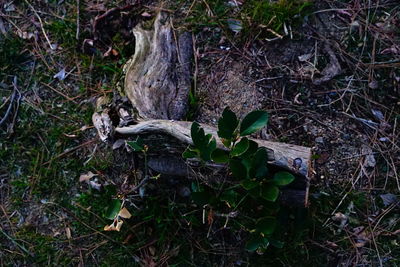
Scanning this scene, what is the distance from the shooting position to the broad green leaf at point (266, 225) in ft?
7.14

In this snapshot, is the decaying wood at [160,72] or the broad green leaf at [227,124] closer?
the broad green leaf at [227,124]

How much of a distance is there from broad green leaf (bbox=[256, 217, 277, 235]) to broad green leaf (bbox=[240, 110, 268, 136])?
0.47 metres

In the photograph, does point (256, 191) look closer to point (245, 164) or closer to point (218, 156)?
point (245, 164)

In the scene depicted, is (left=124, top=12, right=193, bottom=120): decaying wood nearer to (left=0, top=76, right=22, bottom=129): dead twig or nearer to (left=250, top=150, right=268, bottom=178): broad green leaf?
(left=250, top=150, right=268, bottom=178): broad green leaf

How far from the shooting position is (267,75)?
110 inches

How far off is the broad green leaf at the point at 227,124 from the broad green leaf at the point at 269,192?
0.32 meters

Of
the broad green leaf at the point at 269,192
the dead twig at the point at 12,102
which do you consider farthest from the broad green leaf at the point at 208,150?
the dead twig at the point at 12,102

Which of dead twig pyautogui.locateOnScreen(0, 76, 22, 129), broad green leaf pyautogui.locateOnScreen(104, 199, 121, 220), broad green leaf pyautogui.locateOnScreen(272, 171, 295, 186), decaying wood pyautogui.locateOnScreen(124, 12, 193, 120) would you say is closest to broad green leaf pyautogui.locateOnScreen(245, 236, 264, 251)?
broad green leaf pyautogui.locateOnScreen(272, 171, 295, 186)

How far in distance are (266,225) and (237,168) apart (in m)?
0.33

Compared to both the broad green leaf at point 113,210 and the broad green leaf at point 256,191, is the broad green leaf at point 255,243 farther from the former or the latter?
the broad green leaf at point 113,210

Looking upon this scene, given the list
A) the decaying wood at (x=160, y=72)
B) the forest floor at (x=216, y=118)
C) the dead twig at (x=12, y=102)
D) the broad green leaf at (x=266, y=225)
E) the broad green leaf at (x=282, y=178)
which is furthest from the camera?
the dead twig at (x=12, y=102)

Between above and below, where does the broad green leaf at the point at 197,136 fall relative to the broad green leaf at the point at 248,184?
above

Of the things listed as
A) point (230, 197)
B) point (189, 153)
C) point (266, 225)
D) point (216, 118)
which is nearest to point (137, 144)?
point (189, 153)

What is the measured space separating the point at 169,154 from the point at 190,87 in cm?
55
